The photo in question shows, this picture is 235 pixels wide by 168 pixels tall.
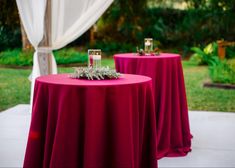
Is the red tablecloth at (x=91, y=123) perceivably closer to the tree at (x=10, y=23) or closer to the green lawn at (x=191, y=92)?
the green lawn at (x=191, y=92)

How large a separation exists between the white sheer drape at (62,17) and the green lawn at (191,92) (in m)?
2.40

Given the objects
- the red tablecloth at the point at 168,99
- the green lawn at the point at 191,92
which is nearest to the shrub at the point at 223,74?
the green lawn at the point at 191,92

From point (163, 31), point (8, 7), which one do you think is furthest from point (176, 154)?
point (163, 31)

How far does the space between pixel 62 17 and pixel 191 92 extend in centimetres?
399

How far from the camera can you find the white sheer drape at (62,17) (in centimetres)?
483

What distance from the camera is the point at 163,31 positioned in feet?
42.5

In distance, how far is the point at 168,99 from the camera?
389 centimetres

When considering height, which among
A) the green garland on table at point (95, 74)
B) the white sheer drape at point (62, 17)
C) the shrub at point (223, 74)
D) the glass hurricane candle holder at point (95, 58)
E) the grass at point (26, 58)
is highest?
the white sheer drape at point (62, 17)

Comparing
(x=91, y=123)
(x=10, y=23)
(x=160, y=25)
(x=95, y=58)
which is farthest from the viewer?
(x=160, y=25)

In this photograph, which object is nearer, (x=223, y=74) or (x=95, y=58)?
(x=95, y=58)

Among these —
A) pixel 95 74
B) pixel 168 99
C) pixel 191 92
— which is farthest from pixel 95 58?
pixel 191 92

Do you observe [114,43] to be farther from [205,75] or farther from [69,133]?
[69,133]

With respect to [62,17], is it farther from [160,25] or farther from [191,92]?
[160,25]

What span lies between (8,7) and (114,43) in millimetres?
3500
